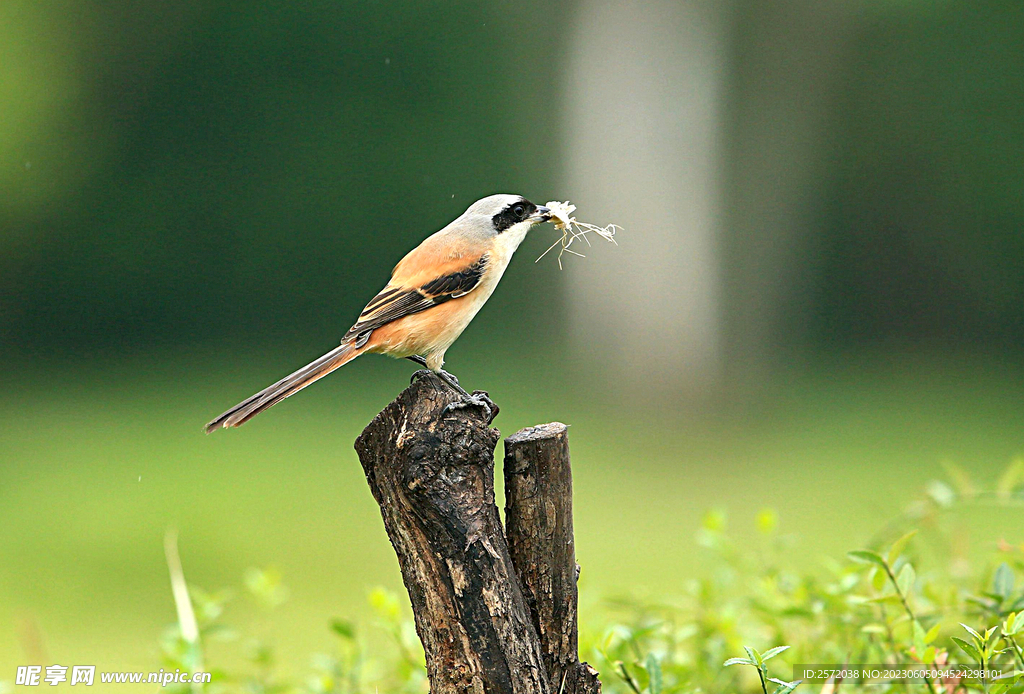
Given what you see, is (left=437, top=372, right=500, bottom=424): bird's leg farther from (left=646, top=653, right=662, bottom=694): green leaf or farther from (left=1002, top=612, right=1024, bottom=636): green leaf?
(left=1002, top=612, right=1024, bottom=636): green leaf

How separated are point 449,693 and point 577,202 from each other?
24.0 feet

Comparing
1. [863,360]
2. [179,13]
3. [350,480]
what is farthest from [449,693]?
[179,13]

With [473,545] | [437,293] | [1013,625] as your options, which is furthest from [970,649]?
[437,293]

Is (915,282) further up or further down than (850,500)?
further up

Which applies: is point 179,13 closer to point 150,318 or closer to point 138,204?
point 138,204

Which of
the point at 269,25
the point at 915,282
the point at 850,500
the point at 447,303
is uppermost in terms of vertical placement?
the point at 269,25

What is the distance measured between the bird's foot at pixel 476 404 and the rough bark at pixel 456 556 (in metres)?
0.01

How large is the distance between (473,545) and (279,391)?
595 millimetres

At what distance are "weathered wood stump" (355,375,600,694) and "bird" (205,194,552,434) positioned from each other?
1.42 feet

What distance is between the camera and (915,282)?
Result: 1048 cm

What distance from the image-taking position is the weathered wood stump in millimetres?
1596

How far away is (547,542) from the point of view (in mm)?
1721

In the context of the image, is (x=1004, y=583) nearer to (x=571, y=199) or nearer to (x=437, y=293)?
(x=437, y=293)

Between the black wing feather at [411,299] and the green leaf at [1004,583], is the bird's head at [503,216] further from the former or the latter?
the green leaf at [1004,583]
